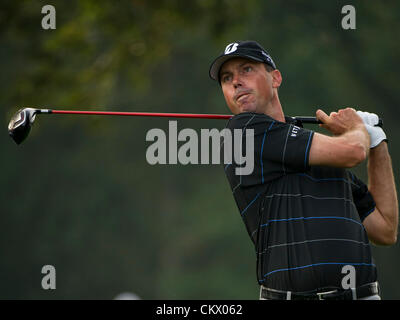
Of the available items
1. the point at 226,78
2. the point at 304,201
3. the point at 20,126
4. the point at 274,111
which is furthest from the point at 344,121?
the point at 20,126

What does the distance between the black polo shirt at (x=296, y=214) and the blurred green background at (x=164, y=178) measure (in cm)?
1144

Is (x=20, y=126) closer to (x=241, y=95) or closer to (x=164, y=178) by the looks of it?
(x=241, y=95)

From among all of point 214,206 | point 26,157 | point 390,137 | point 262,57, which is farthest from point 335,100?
point 262,57

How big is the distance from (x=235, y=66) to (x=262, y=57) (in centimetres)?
15

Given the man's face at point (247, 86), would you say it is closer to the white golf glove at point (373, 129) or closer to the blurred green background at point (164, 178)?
the white golf glove at point (373, 129)

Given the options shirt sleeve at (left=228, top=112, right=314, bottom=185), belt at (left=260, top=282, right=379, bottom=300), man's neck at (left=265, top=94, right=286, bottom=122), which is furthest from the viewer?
man's neck at (left=265, top=94, right=286, bottom=122)

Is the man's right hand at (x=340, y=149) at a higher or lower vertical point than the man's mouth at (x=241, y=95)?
lower

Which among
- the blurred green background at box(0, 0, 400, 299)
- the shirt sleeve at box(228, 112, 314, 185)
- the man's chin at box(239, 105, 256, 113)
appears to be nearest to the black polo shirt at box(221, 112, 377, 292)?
the shirt sleeve at box(228, 112, 314, 185)

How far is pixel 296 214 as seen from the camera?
3.63m

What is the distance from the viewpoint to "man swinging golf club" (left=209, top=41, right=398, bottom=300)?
11.8 feet

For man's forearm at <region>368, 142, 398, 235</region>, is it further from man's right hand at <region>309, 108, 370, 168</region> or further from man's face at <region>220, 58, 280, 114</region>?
man's face at <region>220, 58, 280, 114</region>

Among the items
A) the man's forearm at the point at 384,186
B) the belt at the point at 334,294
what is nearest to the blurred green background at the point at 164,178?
the man's forearm at the point at 384,186

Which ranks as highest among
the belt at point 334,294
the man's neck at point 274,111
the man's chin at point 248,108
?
the man's neck at point 274,111

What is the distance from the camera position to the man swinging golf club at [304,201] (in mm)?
3604
